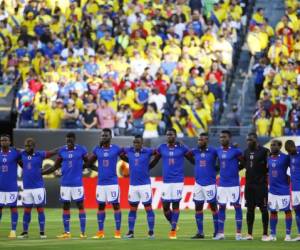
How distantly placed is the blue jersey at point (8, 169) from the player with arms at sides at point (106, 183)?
67.1 inches

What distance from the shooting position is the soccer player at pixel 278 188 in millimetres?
24359

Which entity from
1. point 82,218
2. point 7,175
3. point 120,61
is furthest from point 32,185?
point 120,61

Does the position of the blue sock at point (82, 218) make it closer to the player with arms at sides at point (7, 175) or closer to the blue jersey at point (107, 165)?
the blue jersey at point (107, 165)

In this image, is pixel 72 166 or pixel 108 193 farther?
pixel 72 166

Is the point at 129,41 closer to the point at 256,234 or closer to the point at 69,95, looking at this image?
the point at 69,95

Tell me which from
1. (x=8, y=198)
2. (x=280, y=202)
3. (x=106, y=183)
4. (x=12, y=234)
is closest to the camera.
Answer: (x=280, y=202)

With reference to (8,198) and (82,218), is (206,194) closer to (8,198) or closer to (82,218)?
(82,218)

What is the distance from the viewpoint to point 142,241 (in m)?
24.1

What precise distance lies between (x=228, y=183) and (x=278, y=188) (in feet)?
3.64

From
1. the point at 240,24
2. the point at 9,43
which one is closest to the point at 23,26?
the point at 9,43

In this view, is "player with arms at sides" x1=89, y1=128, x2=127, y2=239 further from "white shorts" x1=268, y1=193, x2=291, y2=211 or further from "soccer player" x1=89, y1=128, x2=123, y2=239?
→ "white shorts" x1=268, y1=193, x2=291, y2=211

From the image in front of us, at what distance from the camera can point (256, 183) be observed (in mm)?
24531

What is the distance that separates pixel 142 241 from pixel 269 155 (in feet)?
10.2

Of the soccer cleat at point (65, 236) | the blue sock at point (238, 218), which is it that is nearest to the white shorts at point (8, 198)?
the soccer cleat at point (65, 236)
